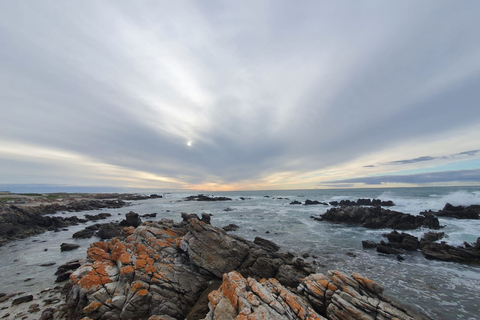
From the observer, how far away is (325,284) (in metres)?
9.63

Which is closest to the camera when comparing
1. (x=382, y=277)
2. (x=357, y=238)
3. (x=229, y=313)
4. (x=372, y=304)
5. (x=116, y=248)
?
(x=229, y=313)

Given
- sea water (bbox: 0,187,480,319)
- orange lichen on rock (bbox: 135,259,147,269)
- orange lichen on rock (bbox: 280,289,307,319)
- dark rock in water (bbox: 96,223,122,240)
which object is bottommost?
sea water (bbox: 0,187,480,319)

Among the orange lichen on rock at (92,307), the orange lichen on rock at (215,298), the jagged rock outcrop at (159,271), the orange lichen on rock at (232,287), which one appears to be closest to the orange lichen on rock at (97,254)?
the jagged rock outcrop at (159,271)

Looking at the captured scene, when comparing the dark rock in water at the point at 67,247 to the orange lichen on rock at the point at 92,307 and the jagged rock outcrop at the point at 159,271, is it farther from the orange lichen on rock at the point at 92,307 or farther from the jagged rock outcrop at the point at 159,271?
the orange lichen on rock at the point at 92,307

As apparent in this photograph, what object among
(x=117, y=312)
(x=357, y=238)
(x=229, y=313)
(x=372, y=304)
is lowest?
(x=357, y=238)

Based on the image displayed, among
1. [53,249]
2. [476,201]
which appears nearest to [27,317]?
[53,249]

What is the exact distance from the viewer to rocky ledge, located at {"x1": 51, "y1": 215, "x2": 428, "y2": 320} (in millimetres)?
7949

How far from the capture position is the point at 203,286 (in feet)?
40.1

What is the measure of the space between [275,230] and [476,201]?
63425 mm

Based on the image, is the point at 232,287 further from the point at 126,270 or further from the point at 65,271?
the point at 65,271

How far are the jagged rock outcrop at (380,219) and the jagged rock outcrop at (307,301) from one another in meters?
31.2

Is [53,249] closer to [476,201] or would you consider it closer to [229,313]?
[229,313]

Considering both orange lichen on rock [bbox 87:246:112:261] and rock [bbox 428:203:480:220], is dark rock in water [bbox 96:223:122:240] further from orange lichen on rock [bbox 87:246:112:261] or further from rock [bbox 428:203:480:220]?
rock [bbox 428:203:480:220]

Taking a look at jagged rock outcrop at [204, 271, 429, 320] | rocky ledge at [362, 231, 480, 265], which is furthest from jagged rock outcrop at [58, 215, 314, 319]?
rocky ledge at [362, 231, 480, 265]
